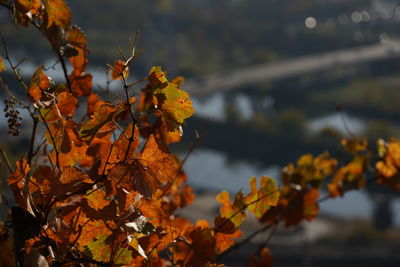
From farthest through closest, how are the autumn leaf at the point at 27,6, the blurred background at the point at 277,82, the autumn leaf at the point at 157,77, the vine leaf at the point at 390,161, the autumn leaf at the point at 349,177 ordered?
1. the blurred background at the point at 277,82
2. the autumn leaf at the point at 349,177
3. the vine leaf at the point at 390,161
4. the autumn leaf at the point at 27,6
5. the autumn leaf at the point at 157,77

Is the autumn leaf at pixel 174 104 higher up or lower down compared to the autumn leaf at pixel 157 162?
higher up

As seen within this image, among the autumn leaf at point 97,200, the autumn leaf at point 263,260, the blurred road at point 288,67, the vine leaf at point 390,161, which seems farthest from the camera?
the blurred road at point 288,67

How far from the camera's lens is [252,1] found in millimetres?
69750

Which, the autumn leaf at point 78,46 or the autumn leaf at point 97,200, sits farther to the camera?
the autumn leaf at point 78,46

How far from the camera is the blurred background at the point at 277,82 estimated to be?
28531 millimetres

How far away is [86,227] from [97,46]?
6068 cm

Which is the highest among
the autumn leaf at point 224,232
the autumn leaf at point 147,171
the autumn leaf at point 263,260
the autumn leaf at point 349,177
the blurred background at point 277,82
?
the blurred background at point 277,82

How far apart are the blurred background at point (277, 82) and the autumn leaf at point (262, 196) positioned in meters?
20.0

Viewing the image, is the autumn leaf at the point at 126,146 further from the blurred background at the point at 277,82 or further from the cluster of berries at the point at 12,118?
the blurred background at the point at 277,82

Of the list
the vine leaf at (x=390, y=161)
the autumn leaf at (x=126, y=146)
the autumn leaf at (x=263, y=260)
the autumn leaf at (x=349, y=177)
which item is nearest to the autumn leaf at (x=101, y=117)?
the autumn leaf at (x=126, y=146)

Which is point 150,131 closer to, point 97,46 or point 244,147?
point 244,147

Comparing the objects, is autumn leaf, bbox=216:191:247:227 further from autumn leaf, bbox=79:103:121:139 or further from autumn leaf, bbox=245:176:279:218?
autumn leaf, bbox=79:103:121:139

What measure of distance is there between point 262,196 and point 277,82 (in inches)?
2056

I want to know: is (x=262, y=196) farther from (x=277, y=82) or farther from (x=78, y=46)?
(x=277, y=82)
